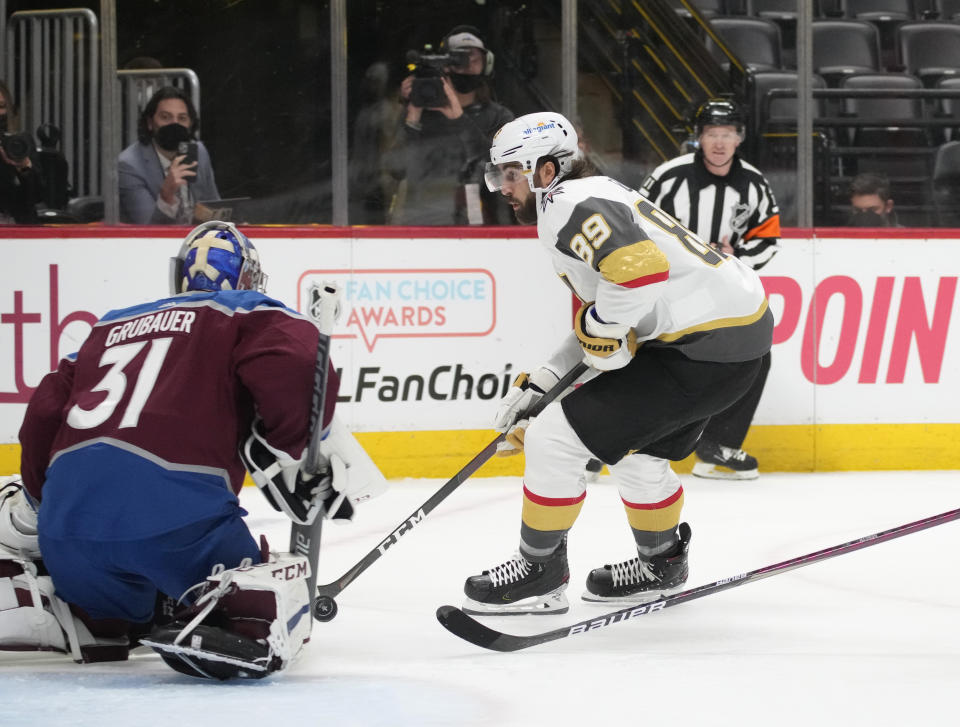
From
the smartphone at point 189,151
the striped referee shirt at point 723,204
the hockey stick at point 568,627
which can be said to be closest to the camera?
the hockey stick at point 568,627

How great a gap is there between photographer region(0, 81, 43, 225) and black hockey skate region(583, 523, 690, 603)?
270 cm

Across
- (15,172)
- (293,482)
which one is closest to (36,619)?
(293,482)

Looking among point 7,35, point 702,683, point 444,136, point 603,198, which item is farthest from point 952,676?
point 7,35

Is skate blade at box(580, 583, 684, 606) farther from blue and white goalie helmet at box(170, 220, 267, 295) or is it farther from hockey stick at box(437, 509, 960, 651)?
blue and white goalie helmet at box(170, 220, 267, 295)

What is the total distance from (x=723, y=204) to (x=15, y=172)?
8.25 ft

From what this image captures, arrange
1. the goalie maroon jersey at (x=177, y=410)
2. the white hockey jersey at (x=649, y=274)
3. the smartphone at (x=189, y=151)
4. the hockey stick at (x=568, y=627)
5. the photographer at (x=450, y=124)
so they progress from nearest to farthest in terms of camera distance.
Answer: the goalie maroon jersey at (x=177, y=410)
the hockey stick at (x=568, y=627)
the white hockey jersey at (x=649, y=274)
the smartphone at (x=189, y=151)
the photographer at (x=450, y=124)

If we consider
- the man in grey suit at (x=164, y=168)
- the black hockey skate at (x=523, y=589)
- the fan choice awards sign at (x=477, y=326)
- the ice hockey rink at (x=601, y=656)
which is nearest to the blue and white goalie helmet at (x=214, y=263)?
the ice hockey rink at (x=601, y=656)

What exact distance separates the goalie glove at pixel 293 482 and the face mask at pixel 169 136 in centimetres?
284

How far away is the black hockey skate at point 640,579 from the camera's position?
3047 millimetres

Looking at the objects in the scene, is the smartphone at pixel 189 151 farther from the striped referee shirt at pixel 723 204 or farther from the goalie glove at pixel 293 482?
the goalie glove at pixel 293 482

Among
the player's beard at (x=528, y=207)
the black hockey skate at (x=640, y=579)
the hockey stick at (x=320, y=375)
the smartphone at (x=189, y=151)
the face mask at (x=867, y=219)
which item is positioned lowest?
the black hockey skate at (x=640, y=579)

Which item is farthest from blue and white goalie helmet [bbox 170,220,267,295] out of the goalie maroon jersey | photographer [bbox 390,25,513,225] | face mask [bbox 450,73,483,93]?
face mask [bbox 450,73,483,93]

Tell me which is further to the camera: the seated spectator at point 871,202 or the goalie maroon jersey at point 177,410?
the seated spectator at point 871,202

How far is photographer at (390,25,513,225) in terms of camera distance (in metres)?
5.04
